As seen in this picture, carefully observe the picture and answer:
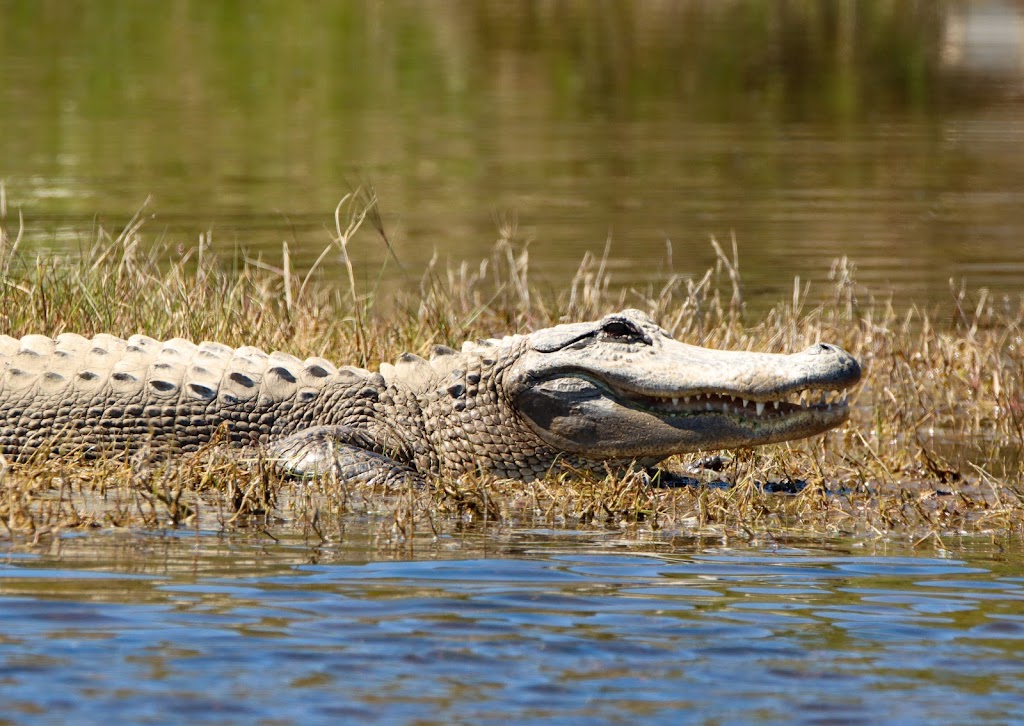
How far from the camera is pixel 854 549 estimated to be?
5.82 meters

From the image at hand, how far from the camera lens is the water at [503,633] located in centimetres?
402

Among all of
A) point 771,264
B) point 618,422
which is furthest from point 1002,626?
point 771,264

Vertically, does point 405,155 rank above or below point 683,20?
below

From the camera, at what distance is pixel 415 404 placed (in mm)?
7594

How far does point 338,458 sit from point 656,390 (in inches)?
52.1

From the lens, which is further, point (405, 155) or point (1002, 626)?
point (405, 155)

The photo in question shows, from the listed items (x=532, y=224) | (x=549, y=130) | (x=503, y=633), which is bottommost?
(x=503, y=633)

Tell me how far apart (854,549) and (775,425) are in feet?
3.67

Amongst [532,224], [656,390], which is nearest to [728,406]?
[656,390]

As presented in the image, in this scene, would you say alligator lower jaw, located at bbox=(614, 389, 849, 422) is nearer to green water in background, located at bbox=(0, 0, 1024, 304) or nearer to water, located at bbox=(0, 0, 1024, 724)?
water, located at bbox=(0, 0, 1024, 724)

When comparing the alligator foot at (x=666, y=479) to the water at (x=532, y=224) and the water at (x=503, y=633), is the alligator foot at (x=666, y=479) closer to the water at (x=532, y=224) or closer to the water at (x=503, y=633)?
the water at (x=532, y=224)

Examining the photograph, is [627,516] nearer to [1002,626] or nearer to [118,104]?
[1002,626]

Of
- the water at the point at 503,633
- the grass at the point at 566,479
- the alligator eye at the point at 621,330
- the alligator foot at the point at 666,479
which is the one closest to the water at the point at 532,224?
the water at the point at 503,633

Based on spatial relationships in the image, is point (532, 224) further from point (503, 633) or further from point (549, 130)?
point (503, 633)
